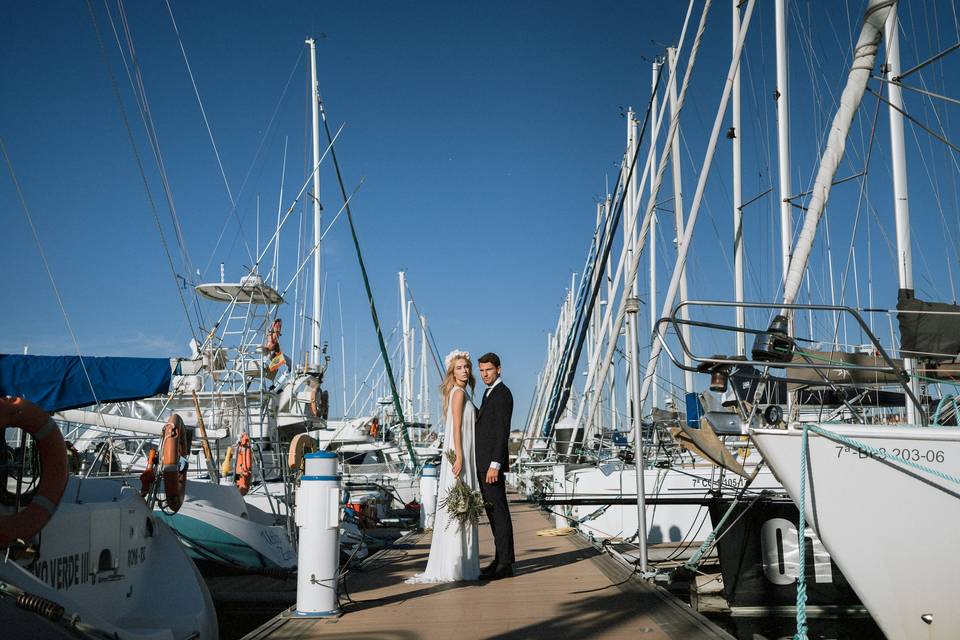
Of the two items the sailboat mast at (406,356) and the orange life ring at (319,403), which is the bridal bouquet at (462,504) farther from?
the sailboat mast at (406,356)

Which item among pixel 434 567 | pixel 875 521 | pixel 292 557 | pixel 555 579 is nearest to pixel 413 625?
pixel 434 567

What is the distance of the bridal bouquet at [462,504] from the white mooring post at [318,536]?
1.23 meters

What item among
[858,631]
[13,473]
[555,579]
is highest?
[13,473]

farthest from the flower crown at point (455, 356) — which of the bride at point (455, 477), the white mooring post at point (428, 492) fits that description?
the white mooring post at point (428, 492)

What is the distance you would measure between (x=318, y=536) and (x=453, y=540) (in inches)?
62.7

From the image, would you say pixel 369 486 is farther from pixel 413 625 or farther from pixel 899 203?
pixel 413 625

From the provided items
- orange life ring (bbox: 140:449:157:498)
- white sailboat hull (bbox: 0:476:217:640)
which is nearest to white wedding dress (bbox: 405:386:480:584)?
white sailboat hull (bbox: 0:476:217:640)

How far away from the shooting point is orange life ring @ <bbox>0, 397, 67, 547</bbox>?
445cm

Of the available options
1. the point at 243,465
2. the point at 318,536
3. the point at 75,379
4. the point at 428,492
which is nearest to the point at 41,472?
the point at 318,536

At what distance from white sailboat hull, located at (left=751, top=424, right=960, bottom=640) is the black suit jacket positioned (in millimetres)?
2499

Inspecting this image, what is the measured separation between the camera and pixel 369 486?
664 inches

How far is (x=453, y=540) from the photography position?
6891 mm

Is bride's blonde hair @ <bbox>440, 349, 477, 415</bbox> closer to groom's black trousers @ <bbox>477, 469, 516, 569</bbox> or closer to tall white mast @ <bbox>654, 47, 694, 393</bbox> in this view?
groom's black trousers @ <bbox>477, 469, 516, 569</bbox>

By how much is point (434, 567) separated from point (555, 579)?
1048 millimetres
